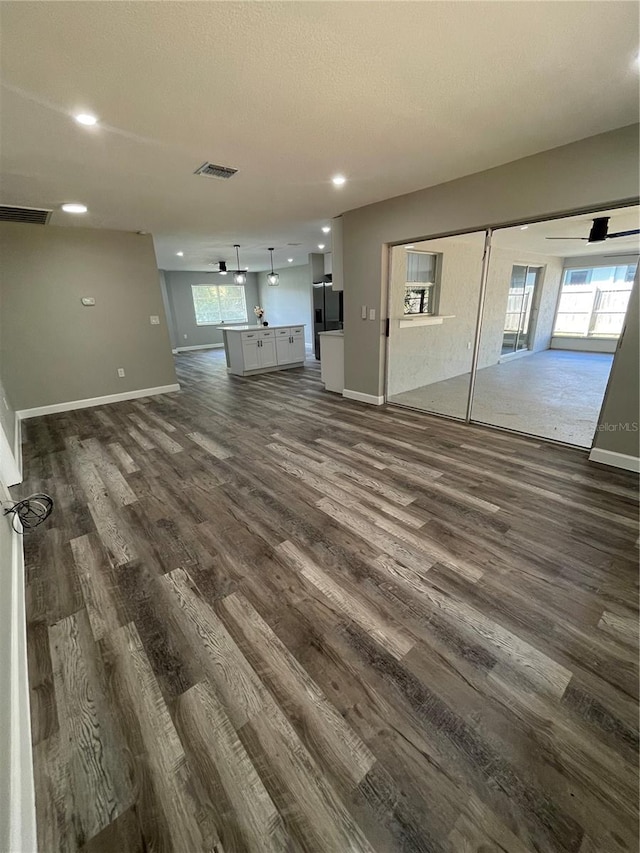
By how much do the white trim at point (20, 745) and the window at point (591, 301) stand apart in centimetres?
995

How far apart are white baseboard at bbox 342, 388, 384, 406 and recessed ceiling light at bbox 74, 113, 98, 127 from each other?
384 cm

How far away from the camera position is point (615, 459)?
2.90m

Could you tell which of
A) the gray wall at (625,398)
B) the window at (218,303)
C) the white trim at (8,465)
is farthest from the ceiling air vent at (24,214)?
the window at (218,303)

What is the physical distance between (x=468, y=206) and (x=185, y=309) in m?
9.46

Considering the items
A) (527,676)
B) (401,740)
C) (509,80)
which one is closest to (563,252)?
(509,80)

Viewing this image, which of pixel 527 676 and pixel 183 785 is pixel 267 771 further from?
pixel 527 676

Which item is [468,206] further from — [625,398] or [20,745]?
[20,745]

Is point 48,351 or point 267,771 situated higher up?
point 48,351

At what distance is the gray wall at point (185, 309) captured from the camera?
10272mm

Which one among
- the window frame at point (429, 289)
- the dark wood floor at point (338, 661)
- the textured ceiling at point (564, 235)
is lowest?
the dark wood floor at point (338, 661)

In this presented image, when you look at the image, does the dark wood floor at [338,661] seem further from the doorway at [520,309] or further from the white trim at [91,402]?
the doorway at [520,309]

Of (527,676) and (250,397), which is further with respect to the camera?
(250,397)

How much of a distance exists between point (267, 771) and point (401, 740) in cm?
46

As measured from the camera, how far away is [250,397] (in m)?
5.54
